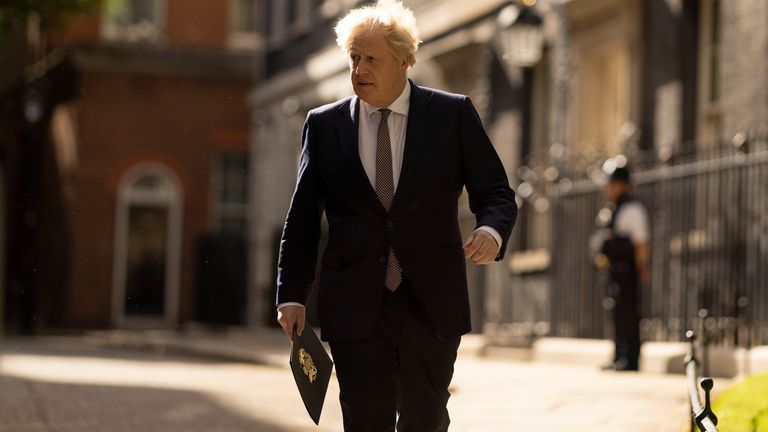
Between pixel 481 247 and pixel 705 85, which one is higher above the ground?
pixel 705 85

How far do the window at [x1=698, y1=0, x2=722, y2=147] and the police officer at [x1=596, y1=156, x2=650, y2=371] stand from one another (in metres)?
2.20

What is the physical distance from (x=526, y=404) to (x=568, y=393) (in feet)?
1.98

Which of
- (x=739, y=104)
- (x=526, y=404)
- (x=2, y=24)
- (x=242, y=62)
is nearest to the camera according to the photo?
(x=526, y=404)

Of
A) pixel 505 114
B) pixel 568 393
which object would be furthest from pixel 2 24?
pixel 568 393

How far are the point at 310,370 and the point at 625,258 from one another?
7771 millimetres

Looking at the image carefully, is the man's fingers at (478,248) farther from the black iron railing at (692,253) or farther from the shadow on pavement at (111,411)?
the black iron railing at (692,253)

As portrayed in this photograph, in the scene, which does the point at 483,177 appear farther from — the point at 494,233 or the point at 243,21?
the point at 243,21

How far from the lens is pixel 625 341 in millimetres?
12680

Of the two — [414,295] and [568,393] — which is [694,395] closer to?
[414,295]

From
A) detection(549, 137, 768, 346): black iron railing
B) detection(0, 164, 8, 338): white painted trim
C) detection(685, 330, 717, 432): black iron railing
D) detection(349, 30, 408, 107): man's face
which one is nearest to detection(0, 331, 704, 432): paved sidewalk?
detection(549, 137, 768, 346): black iron railing

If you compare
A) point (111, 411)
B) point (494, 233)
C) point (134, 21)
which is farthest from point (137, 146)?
point (494, 233)

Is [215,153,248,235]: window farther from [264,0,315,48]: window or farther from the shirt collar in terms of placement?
the shirt collar

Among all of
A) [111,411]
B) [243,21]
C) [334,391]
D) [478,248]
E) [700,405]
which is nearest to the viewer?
[478,248]

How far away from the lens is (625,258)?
41.5ft
